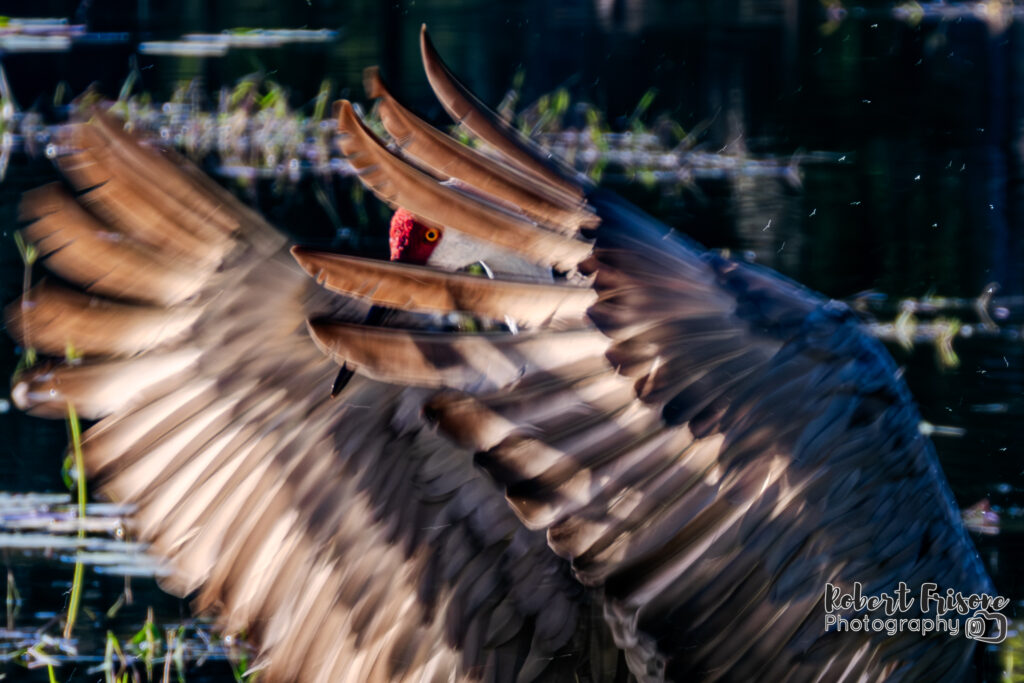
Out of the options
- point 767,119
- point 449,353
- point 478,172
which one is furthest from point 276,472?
point 767,119

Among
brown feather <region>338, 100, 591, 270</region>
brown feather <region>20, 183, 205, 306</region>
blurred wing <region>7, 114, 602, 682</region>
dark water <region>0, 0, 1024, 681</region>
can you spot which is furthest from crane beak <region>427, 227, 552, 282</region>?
dark water <region>0, 0, 1024, 681</region>

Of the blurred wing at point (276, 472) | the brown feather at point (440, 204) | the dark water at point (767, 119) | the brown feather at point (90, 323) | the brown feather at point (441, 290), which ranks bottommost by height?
the dark water at point (767, 119)

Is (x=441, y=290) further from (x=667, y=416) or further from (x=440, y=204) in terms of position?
(x=667, y=416)

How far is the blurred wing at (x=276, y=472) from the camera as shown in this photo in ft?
8.43

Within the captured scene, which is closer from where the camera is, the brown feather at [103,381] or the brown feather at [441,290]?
the brown feather at [441,290]

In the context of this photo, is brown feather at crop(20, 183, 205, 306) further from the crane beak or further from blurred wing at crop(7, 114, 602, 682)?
the crane beak

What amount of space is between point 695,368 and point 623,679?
0.71m

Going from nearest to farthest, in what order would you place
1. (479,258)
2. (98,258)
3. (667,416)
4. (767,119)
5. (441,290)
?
(441,290)
(667,416)
(479,258)
(98,258)
(767,119)

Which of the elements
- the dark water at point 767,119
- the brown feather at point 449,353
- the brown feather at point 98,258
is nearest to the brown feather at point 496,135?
the brown feather at point 449,353

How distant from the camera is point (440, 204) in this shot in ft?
6.83

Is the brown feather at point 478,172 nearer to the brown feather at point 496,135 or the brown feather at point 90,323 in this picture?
the brown feather at point 496,135

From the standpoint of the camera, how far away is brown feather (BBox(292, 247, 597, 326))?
2.02 meters

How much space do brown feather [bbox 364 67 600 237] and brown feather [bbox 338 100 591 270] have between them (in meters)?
0.03

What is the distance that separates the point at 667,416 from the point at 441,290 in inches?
14.6
